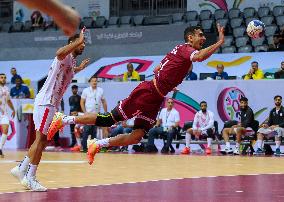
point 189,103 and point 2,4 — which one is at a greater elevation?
point 2,4

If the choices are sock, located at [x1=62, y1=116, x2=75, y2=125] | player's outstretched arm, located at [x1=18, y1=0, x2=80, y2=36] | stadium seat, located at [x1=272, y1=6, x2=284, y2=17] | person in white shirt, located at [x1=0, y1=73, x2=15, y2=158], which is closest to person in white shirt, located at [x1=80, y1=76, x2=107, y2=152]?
person in white shirt, located at [x1=0, y1=73, x2=15, y2=158]

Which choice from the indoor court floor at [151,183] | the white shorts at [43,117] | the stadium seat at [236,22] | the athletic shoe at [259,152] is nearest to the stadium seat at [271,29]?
the stadium seat at [236,22]

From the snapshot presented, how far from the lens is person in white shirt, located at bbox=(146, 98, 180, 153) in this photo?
62.6 ft

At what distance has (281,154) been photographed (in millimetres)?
17781

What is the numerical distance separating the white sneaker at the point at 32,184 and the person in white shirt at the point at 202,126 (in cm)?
1102

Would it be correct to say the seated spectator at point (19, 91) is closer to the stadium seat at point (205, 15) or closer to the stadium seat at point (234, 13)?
the stadium seat at point (205, 15)

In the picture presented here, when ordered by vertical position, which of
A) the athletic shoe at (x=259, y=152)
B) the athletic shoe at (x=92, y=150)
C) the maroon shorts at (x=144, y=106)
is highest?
the maroon shorts at (x=144, y=106)

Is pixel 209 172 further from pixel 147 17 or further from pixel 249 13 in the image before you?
pixel 147 17

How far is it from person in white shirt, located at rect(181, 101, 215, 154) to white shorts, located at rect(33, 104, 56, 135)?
1070 centimetres

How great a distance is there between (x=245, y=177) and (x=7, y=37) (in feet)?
65.0

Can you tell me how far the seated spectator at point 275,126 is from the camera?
17.6m

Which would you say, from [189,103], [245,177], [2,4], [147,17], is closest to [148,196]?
[245,177]

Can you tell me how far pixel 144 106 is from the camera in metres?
8.53

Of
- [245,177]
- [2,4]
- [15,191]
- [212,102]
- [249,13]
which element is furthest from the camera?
[2,4]
